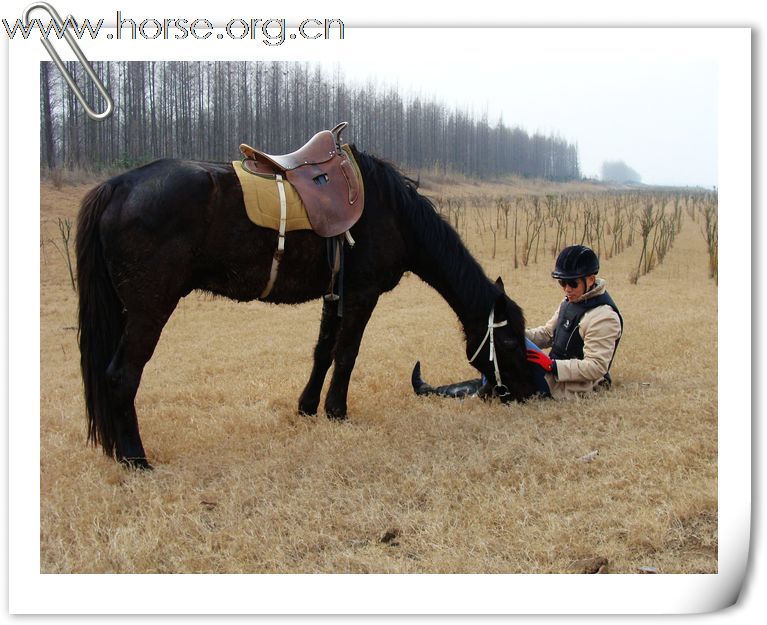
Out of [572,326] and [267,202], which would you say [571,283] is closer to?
[572,326]

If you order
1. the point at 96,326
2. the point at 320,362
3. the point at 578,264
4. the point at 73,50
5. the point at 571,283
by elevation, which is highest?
the point at 73,50

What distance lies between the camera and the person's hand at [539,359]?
491 centimetres

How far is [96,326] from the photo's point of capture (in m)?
3.87

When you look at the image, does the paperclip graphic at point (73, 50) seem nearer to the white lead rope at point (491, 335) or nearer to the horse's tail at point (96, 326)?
the horse's tail at point (96, 326)

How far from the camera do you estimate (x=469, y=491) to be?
11.2 feet

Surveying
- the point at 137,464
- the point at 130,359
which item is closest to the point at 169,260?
the point at 130,359

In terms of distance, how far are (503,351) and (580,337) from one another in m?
0.74

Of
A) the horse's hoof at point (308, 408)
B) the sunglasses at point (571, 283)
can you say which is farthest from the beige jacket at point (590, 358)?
the horse's hoof at point (308, 408)

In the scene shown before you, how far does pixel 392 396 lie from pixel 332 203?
6.35 ft

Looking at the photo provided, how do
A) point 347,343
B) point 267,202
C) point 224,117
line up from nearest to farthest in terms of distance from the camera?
A: point 267,202 < point 347,343 < point 224,117

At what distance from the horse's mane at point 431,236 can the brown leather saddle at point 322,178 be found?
224 mm

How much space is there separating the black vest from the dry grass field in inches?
19.0

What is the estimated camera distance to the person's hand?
16.1 feet
